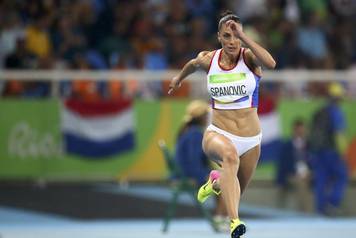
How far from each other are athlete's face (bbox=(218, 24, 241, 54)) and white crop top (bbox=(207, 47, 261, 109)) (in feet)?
0.60

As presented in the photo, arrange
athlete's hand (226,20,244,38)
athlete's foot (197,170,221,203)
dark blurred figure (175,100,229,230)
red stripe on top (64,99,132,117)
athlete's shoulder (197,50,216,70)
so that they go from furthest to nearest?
red stripe on top (64,99,132,117), dark blurred figure (175,100,229,230), athlete's foot (197,170,221,203), athlete's shoulder (197,50,216,70), athlete's hand (226,20,244,38)

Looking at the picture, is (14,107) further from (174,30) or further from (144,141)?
(174,30)

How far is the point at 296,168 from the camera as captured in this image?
21.5 metres

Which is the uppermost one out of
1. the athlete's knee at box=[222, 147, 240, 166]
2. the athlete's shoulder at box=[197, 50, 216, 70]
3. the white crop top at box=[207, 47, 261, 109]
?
the athlete's shoulder at box=[197, 50, 216, 70]

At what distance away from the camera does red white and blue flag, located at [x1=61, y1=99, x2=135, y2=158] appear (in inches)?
848

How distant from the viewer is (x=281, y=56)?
23969mm

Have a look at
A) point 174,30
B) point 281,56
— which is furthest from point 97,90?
point 281,56

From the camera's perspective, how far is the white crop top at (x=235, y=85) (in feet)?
41.6

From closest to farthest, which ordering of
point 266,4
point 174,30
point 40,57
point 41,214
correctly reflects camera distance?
1. point 41,214
2. point 40,57
3. point 174,30
4. point 266,4

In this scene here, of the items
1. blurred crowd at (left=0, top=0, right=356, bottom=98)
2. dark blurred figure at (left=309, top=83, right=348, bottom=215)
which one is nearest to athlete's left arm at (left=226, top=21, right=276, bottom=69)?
dark blurred figure at (left=309, top=83, right=348, bottom=215)

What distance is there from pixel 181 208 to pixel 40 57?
387cm

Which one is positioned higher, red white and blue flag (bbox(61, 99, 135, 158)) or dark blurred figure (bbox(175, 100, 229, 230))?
dark blurred figure (bbox(175, 100, 229, 230))

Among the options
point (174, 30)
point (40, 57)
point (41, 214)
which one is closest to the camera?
point (41, 214)

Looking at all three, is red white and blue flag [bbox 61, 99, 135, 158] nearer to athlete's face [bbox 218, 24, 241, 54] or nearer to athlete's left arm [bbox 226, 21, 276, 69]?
athlete's face [bbox 218, 24, 241, 54]
